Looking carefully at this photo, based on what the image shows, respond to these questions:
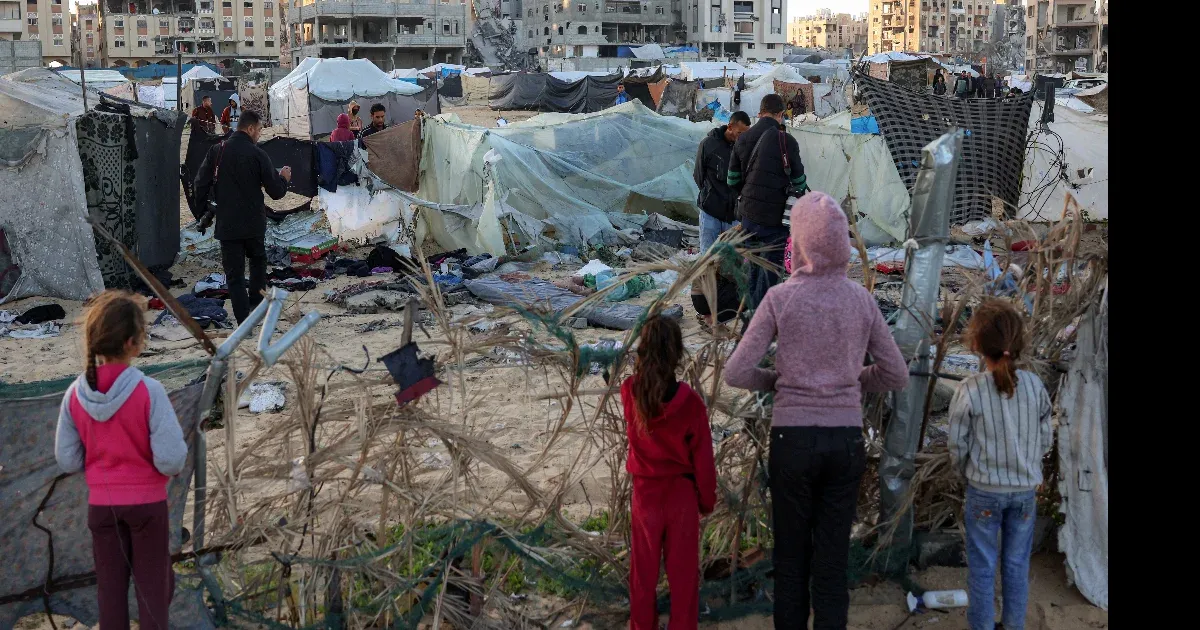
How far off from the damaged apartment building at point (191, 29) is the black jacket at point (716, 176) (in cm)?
9998

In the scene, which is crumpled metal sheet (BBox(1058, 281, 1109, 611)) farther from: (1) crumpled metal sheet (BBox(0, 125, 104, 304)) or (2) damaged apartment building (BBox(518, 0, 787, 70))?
(2) damaged apartment building (BBox(518, 0, 787, 70))

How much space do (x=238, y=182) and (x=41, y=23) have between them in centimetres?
11170

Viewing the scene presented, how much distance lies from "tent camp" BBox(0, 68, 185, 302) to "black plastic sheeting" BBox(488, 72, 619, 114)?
2492 cm

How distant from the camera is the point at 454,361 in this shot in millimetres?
3428

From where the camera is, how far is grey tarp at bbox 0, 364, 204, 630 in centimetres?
309

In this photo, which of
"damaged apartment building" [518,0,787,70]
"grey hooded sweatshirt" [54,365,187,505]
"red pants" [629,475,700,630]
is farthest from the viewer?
"damaged apartment building" [518,0,787,70]

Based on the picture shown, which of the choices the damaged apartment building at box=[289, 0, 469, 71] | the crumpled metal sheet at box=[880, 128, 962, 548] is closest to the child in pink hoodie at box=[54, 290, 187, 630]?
the crumpled metal sheet at box=[880, 128, 962, 548]

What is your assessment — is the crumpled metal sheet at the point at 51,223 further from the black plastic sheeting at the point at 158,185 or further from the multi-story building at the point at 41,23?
the multi-story building at the point at 41,23

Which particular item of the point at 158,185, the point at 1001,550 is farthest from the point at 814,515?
the point at 158,185

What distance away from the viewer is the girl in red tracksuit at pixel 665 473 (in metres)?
3.03

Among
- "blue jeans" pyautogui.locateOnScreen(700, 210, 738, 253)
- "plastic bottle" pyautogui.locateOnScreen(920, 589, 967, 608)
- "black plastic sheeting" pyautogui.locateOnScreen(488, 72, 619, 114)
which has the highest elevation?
"black plastic sheeting" pyautogui.locateOnScreen(488, 72, 619, 114)

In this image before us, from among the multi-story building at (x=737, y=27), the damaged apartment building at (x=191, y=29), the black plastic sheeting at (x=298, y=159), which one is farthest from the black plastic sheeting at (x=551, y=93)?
the damaged apartment building at (x=191, y=29)
